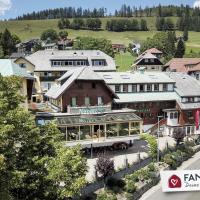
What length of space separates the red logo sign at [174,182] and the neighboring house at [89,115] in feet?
60.3

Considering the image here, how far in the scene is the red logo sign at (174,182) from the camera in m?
43.9

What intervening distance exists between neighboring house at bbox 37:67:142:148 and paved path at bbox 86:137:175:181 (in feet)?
6.17

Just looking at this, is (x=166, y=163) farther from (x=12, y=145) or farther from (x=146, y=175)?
(x=12, y=145)

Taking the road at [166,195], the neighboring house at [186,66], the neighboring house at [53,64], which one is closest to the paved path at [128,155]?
the road at [166,195]

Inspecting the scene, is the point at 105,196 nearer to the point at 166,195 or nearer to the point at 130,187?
the point at 130,187

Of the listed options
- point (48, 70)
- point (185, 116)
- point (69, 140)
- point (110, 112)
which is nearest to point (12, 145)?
point (69, 140)

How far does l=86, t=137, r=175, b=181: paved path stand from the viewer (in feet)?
187

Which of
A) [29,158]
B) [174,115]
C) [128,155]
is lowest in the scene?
[128,155]

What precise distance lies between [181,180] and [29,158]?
20.0 meters

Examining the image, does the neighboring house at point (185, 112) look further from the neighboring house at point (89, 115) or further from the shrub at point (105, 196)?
the shrub at point (105, 196)

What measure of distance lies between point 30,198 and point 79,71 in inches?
1585

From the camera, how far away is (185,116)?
261 feet

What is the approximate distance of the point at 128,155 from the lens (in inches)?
2509

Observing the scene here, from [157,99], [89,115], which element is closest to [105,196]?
[89,115]
